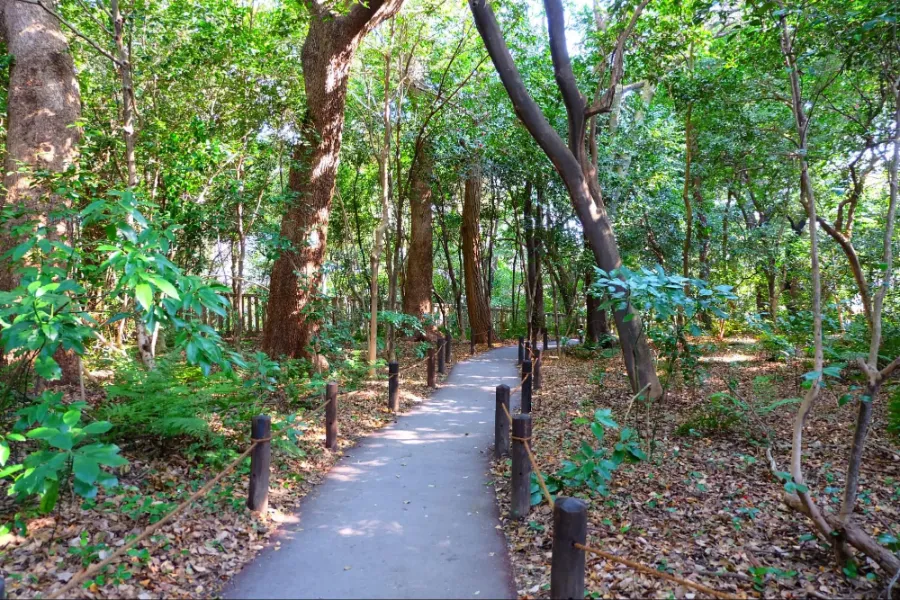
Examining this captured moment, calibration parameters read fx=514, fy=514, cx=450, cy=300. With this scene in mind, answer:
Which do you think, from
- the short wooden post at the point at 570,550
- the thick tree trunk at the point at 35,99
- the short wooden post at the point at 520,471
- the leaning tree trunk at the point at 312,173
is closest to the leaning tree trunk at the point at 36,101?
the thick tree trunk at the point at 35,99

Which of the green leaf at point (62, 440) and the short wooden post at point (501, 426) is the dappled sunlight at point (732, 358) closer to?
the short wooden post at point (501, 426)

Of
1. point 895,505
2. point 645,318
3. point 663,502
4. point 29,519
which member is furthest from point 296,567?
point 645,318

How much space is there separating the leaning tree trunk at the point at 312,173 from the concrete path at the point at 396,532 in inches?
124

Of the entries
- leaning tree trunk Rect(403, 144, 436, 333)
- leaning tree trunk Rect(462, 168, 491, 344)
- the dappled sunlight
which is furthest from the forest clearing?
leaning tree trunk Rect(462, 168, 491, 344)

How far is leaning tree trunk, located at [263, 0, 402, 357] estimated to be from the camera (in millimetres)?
9352

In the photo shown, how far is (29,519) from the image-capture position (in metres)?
4.01

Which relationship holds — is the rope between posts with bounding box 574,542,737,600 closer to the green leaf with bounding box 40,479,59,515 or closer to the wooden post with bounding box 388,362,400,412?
the green leaf with bounding box 40,479,59,515

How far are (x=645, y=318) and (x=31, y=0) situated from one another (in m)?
8.98

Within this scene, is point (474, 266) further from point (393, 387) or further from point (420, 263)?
point (393, 387)

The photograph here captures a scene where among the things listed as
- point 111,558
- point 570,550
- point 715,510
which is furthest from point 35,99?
point 715,510

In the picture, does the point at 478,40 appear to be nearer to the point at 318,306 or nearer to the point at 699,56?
the point at 699,56

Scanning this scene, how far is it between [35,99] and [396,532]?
7.63m

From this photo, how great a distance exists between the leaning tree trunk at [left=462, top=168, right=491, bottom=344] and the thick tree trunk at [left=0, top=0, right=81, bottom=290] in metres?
12.2

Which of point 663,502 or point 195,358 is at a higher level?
point 195,358
